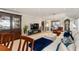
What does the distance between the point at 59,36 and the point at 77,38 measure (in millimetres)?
245

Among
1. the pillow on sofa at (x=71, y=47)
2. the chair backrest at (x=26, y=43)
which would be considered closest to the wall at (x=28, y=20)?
the chair backrest at (x=26, y=43)

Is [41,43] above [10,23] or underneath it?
underneath

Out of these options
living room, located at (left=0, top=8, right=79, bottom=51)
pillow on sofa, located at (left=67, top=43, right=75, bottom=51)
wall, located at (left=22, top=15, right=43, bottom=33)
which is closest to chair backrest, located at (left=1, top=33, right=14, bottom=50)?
living room, located at (left=0, top=8, right=79, bottom=51)

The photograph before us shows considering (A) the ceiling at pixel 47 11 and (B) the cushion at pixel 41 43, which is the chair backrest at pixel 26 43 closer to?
(B) the cushion at pixel 41 43

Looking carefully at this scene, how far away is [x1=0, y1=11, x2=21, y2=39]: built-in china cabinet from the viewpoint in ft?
4.92

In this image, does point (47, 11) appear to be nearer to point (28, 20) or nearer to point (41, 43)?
point (28, 20)

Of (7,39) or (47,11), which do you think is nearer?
(47,11)

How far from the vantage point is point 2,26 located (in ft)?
4.97

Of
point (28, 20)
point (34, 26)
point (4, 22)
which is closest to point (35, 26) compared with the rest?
point (34, 26)

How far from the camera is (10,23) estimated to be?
5.14ft

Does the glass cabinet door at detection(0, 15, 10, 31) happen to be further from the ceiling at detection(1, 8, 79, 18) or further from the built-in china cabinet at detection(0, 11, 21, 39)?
the ceiling at detection(1, 8, 79, 18)

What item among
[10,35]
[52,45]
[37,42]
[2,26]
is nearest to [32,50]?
[37,42]
